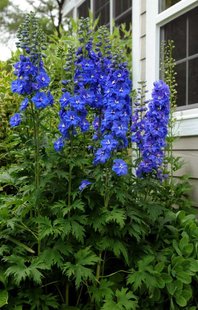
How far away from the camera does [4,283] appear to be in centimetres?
248

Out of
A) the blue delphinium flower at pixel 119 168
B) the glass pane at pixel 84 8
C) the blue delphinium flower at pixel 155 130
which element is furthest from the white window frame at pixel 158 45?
the glass pane at pixel 84 8

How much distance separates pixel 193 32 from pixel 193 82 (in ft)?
1.37

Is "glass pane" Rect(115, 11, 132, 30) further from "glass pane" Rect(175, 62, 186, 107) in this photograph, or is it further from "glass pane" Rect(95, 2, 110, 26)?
"glass pane" Rect(175, 62, 186, 107)

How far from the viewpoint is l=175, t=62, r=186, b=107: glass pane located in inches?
146

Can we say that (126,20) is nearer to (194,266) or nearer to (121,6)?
(121,6)

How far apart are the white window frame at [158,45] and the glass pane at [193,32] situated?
6 cm

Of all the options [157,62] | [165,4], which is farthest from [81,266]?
[165,4]

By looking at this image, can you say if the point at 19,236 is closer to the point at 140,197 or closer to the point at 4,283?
the point at 4,283

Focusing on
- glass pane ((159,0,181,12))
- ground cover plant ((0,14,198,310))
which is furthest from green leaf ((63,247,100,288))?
glass pane ((159,0,181,12))

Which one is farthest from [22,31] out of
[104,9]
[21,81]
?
[104,9]

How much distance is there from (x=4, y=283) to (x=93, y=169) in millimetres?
896

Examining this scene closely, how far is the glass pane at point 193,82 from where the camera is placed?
3504 millimetres

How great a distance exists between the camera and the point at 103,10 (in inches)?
271

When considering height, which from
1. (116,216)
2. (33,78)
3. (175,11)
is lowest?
(116,216)
